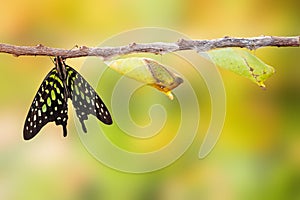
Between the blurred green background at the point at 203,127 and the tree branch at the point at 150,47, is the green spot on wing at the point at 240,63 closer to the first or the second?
the tree branch at the point at 150,47

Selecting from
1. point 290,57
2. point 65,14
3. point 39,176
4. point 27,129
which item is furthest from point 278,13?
point 27,129

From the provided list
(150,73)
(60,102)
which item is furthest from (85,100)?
(150,73)

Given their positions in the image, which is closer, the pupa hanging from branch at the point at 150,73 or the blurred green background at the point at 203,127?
the pupa hanging from branch at the point at 150,73

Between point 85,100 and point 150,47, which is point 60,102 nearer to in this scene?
point 85,100

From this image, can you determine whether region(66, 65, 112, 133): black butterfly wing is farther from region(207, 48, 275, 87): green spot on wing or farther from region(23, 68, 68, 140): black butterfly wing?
region(207, 48, 275, 87): green spot on wing

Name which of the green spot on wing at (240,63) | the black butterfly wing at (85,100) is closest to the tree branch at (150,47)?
the green spot on wing at (240,63)

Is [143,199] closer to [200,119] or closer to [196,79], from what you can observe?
[200,119]
